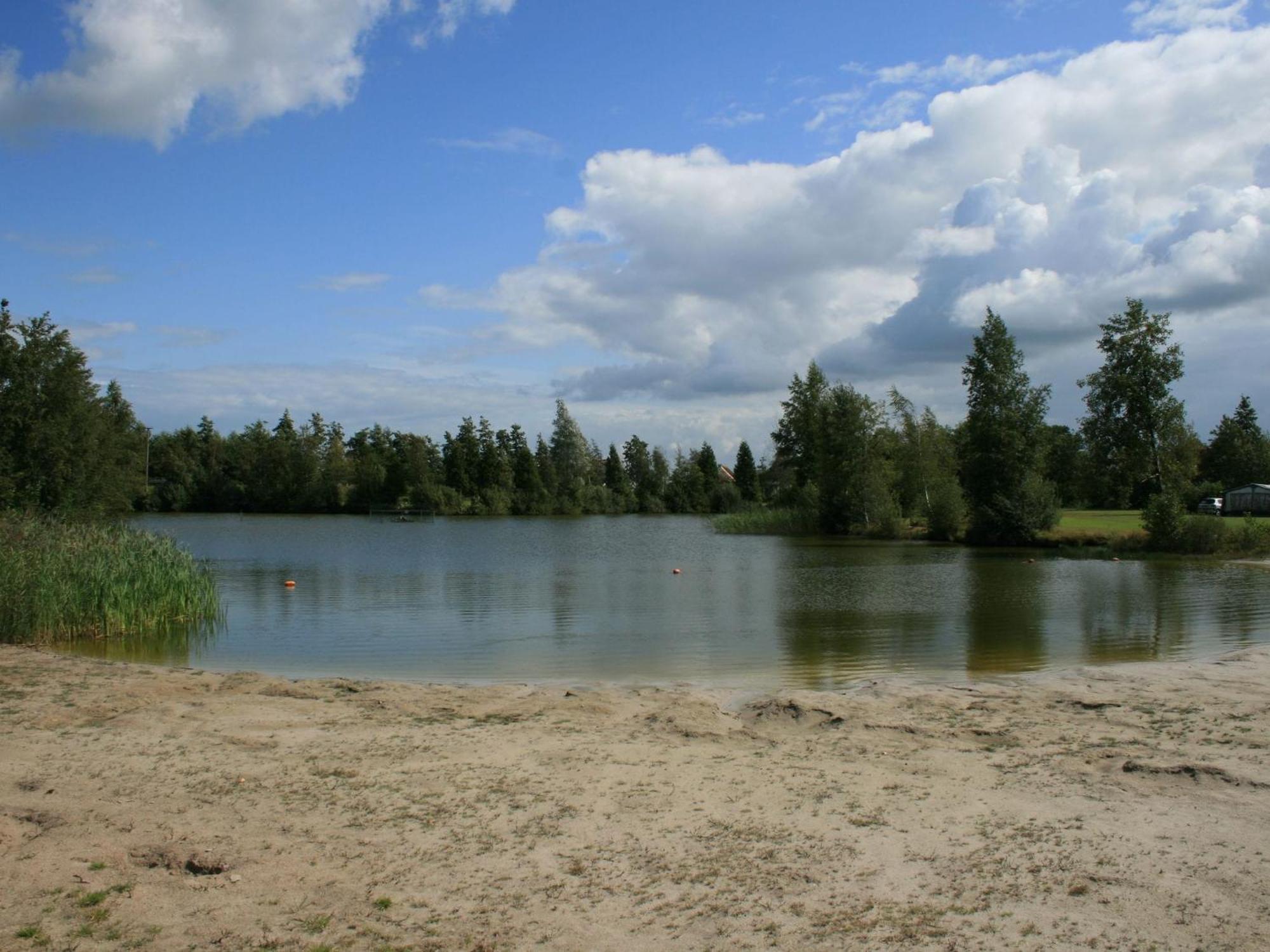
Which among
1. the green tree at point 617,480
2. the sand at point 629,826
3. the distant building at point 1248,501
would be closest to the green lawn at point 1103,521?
the distant building at point 1248,501

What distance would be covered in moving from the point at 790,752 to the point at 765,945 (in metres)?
3.70

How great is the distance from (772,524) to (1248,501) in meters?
30.4

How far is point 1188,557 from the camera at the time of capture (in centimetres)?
3672

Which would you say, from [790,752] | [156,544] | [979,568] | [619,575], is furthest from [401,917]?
[979,568]

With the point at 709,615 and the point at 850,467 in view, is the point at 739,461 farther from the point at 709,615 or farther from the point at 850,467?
the point at 709,615

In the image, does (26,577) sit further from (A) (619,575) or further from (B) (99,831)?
(A) (619,575)

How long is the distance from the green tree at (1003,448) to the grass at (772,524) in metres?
15.3

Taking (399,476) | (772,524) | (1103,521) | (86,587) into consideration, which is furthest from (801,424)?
(86,587)

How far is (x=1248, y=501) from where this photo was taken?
58.8 metres

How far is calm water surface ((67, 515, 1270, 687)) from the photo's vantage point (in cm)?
1491

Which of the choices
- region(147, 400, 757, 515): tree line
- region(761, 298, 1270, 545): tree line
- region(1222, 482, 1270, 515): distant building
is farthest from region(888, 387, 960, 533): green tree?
region(147, 400, 757, 515): tree line

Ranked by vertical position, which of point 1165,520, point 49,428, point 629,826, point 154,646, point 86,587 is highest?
point 49,428

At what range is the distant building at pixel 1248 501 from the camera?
57.2 meters

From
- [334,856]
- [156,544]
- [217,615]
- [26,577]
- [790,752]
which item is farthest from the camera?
[156,544]
